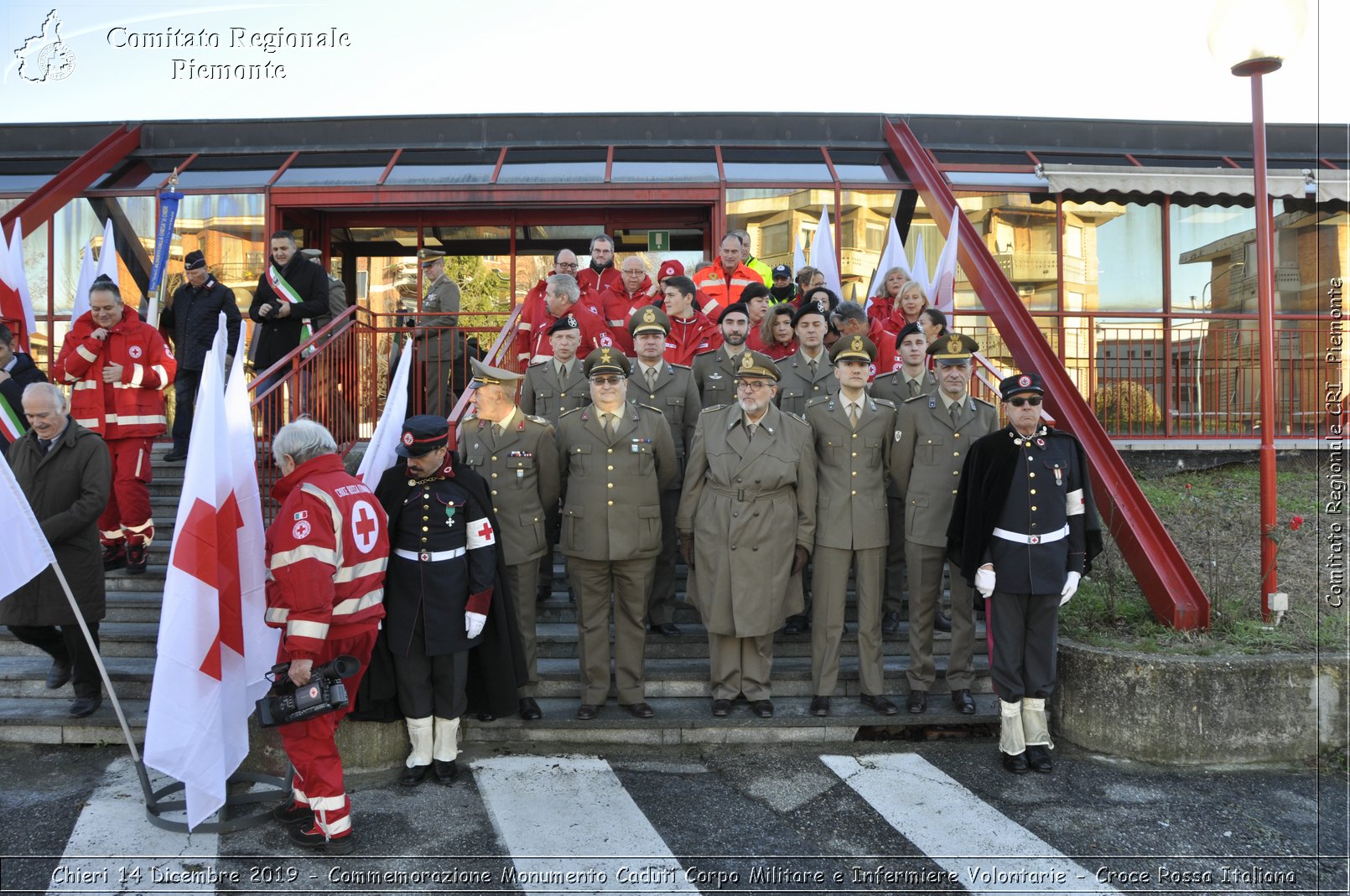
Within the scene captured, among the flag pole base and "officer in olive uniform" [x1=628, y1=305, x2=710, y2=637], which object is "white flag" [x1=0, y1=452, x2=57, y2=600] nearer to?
the flag pole base

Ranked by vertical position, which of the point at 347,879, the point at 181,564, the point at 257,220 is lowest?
the point at 347,879

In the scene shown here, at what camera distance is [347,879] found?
4.00 m

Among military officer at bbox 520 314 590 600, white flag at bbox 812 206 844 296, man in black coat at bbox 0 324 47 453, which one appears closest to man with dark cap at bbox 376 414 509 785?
military officer at bbox 520 314 590 600

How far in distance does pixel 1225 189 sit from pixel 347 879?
40.5 ft

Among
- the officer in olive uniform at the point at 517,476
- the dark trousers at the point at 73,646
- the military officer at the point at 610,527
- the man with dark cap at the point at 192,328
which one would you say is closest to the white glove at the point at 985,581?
the military officer at the point at 610,527

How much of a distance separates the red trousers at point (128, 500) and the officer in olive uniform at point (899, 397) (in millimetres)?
5447

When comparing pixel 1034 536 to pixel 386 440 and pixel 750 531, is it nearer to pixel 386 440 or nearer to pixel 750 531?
pixel 750 531

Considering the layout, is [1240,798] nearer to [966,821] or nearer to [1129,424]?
[966,821]

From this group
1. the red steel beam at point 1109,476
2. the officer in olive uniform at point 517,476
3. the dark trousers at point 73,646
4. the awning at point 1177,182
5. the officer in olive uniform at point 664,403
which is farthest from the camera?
the awning at point 1177,182

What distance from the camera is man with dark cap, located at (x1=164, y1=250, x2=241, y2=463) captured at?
27.6ft

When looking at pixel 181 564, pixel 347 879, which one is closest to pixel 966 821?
pixel 347 879

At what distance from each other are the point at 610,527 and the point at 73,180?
10.3 meters

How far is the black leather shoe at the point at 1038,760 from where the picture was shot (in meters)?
5.22

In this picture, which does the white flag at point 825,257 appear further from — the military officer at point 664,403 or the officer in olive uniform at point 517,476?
the officer in olive uniform at point 517,476
